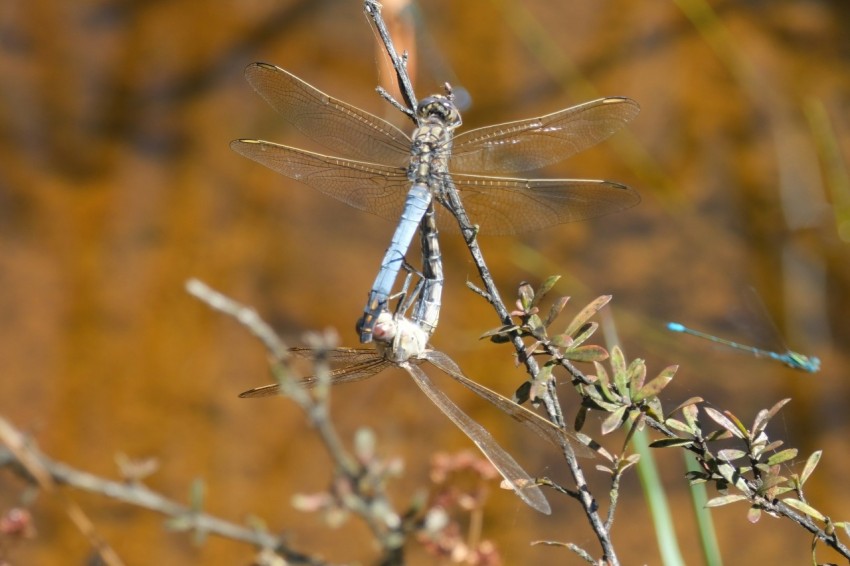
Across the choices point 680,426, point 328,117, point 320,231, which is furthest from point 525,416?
point 320,231

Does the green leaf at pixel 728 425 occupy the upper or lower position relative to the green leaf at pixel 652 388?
lower

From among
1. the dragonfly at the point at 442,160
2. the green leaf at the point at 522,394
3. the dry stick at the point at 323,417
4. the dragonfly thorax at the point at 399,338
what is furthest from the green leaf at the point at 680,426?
the dragonfly at the point at 442,160

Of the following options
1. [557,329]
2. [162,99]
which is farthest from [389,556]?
[162,99]

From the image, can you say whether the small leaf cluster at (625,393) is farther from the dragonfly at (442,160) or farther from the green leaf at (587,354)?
the dragonfly at (442,160)

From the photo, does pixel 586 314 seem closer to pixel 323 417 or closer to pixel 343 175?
pixel 323 417

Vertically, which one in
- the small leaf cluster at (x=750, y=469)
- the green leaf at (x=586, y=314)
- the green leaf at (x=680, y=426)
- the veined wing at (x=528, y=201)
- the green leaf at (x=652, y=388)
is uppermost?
the veined wing at (x=528, y=201)

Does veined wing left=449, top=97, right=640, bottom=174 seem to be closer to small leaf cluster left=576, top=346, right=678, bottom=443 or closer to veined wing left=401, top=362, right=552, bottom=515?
veined wing left=401, top=362, right=552, bottom=515

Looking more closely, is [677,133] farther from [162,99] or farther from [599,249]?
[162,99]
